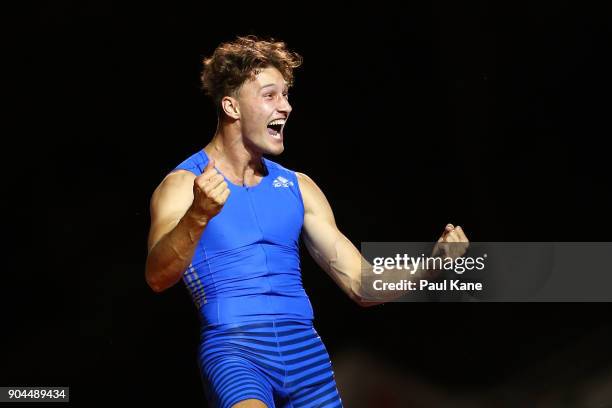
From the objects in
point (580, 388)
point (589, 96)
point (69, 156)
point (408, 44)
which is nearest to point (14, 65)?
point (69, 156)

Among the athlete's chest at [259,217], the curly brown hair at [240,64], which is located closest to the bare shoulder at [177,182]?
the athlete's chest at [259,217]

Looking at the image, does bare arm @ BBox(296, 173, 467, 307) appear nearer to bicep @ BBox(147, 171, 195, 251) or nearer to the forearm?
bicep @ BBox(147, 171, 195, 251)

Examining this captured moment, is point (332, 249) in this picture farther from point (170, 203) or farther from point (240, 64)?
point (240, 64)

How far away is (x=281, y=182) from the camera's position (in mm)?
3637

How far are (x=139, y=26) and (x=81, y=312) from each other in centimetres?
138

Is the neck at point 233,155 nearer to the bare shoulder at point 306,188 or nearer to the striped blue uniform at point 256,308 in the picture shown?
the striped blue uniform at point 256,308

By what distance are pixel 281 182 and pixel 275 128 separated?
0.20m

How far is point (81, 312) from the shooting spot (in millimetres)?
4652

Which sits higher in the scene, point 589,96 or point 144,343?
point 589,96

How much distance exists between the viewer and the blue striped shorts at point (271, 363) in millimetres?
3121

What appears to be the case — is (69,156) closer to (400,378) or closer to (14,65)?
(14,65)

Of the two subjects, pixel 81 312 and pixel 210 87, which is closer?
pixel 210 87

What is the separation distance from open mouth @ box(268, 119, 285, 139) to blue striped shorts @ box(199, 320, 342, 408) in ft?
2.26

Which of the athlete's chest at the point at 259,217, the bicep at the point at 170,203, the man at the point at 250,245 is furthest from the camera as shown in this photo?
the athlete's chest at the point at 259,217
